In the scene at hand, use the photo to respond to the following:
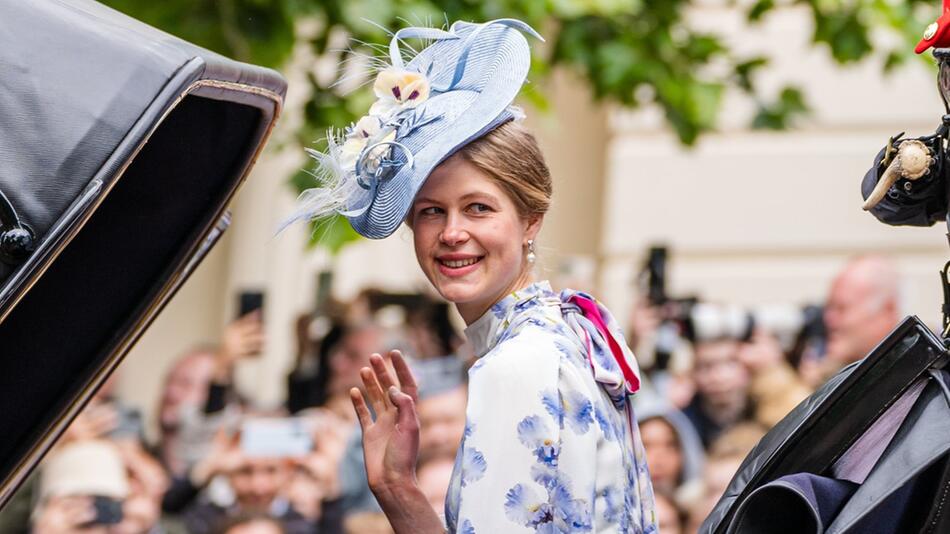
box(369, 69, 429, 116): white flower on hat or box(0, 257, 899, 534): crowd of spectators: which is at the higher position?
box(369, 69, 429, 116): white flower on hat

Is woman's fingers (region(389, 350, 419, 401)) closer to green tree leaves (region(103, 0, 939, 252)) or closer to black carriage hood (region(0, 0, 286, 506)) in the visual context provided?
black carriage hood (region(0, 0, 286, 506))

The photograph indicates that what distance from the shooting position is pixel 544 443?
284 cm

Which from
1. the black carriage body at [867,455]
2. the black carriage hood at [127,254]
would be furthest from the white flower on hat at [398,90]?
the black carriage body at [867,455]

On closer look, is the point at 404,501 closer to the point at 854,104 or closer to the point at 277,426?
the point at 277,426

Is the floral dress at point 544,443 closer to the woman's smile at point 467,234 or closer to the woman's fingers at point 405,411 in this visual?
the woman's smile at point 467,234

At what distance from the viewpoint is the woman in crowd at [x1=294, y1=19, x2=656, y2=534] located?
2848mm

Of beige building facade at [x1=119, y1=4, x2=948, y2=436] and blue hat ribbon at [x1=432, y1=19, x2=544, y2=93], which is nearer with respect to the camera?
blue hat ribbon at [x1=432, y1=19, x2=544, y2=93]

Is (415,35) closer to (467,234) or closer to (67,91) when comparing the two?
(467,234)

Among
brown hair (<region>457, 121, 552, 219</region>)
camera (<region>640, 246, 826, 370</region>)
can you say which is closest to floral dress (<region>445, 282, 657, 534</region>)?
brown hair (<region>457, 121, 552, 219</region>)

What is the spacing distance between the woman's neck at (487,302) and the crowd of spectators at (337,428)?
2958 millimetres

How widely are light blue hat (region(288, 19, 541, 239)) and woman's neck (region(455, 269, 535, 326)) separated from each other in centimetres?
20

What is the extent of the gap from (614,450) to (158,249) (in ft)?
3.61

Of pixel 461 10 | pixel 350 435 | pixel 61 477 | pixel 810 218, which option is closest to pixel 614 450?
pixel 461 10

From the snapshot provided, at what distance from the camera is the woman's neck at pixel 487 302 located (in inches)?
124
